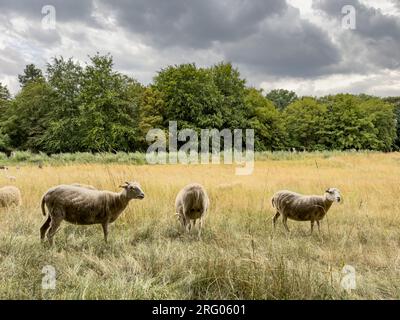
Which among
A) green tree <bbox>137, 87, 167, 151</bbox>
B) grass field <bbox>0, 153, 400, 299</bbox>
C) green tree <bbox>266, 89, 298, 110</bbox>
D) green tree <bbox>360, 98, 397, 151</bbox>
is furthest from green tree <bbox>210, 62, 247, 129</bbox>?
green tree <bbox>266, 89, 298, 110</bbox>

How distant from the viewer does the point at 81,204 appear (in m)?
3.61

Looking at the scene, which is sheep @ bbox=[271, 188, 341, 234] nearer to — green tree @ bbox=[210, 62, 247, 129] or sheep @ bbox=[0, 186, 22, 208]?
sheep @ bbox=[0, 186, 22, 208]

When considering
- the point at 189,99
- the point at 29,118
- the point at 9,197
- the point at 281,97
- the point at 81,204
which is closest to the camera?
the point at 81,204

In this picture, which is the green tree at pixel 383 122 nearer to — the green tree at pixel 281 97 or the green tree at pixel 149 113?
the green tree at pixel 281 97

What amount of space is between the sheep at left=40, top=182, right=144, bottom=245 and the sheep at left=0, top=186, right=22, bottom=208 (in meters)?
2.16

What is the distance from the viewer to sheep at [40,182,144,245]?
11.6ft

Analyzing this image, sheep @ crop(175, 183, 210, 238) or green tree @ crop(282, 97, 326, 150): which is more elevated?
green tree @ crop(282, 97, 326, 150)

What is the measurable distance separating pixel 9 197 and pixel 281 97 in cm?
5974

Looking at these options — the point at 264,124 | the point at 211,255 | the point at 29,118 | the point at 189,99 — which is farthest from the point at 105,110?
the point at 264,124

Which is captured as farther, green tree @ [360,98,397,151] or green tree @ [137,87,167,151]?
green tree @ [360,98,397,151]

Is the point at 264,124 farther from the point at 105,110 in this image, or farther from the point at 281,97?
the point at 281,97

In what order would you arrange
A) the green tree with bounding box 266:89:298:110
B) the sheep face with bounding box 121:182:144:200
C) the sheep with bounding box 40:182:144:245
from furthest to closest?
1. the green tree with bounding box 266:89:298:110
2. the sheep face with bounding box 121:182:144:200
3. the sheep with bounding box 40:182:144:245

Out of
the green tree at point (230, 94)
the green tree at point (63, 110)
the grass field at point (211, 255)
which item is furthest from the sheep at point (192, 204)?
the green tree at point (230, 94)
